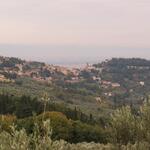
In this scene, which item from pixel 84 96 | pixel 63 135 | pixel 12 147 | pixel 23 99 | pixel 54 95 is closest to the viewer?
pixel 12 147

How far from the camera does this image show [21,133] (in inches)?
575

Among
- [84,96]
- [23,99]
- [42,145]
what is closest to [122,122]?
[42,145]

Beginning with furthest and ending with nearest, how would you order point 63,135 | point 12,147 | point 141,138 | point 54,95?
1. point 54,95
2. point 63,135
3. point 141,138
4. point 12,147

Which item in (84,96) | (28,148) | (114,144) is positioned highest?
(28,148)

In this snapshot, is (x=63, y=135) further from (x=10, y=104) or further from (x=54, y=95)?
(x=54, y=95)

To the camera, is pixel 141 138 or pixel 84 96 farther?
pixel 84 96

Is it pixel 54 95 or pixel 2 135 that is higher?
pixel 2 135

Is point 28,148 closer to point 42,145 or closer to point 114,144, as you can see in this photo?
point 42,145

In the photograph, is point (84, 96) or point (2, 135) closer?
point (2, 135)

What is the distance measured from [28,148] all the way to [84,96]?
6743 inches

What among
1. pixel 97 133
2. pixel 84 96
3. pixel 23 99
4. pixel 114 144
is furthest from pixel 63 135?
pixel 84 96

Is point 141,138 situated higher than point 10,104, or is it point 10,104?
point 141,138

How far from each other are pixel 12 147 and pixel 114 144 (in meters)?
11.1

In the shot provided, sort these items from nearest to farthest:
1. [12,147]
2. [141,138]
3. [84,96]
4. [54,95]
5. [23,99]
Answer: [12,147] < [141,138] < [23,99] < [54,95] < [84,96]
